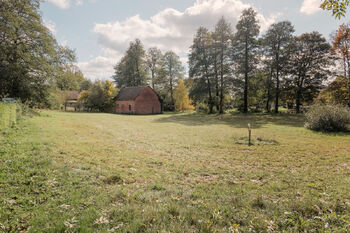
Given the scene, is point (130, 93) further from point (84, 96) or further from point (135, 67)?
point (135, 67)

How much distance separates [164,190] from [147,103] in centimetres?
3469

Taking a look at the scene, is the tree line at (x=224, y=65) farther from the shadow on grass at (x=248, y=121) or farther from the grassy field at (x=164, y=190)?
the grassy field at (x=164, y=190)

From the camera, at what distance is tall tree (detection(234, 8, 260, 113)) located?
Result: 90.7 feet

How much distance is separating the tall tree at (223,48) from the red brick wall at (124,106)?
18184 millimetres

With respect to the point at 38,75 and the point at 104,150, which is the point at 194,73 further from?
the point at 104,150

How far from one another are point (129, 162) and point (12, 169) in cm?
317

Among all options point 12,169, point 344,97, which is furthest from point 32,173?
point 344,97

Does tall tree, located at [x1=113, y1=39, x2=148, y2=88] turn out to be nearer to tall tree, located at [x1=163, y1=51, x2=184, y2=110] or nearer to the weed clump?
tall tree, located at [x1=163, y1=51, x2=184, y2=110]

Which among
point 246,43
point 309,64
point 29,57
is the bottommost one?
point 29,57

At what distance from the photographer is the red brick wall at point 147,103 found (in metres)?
36.9

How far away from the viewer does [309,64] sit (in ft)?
91.2

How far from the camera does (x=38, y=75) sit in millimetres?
→ 18625

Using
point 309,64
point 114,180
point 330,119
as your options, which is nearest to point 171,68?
point 309,64

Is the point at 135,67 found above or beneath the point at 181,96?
above
